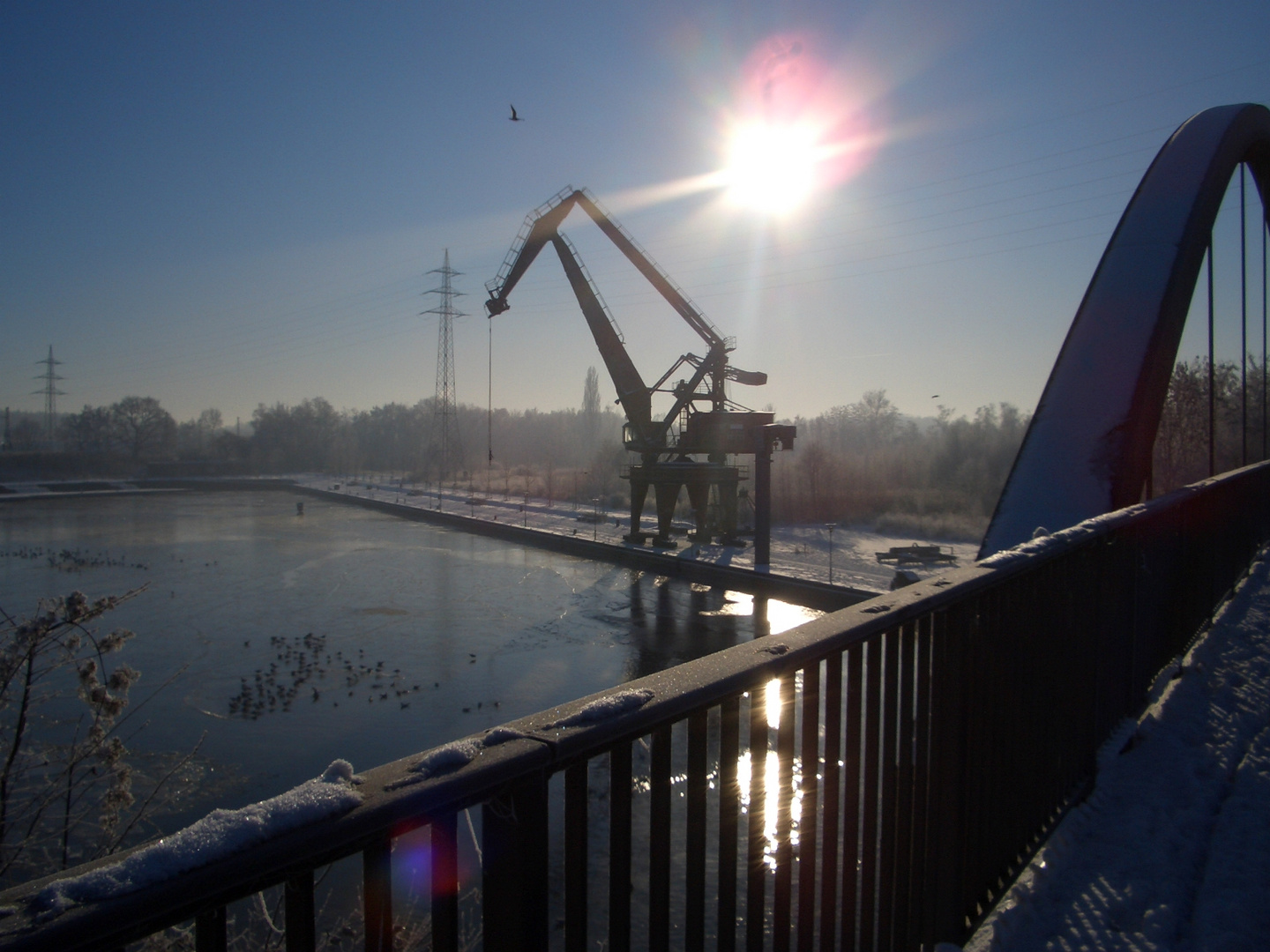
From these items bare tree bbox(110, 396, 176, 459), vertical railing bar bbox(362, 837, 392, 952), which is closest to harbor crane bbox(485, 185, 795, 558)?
vertical railing bar bbox(362, 837, 392, 952)

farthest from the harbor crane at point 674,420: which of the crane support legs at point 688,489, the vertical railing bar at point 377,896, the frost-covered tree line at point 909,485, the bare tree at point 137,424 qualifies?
the bare tree at point 137,424

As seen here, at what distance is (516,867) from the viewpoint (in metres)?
1.00

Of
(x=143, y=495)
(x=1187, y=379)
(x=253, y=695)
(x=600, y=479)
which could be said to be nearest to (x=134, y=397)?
(x=143, y=495)

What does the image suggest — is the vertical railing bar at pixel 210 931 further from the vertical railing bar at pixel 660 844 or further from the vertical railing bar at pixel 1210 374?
the vertical railing bar at pixel 1210 374

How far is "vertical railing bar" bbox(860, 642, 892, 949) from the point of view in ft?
5.55

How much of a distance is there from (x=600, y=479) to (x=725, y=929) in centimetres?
3975

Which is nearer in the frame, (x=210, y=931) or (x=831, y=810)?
(x=210, y=931)

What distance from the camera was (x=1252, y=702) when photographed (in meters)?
3.94

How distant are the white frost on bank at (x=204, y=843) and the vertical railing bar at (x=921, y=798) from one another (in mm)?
1456

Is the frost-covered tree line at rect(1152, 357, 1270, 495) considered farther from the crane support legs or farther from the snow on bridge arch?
the snow on bridge arch

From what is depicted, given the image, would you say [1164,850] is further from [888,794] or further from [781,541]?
[781,541]

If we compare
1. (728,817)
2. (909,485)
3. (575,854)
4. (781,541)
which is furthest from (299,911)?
(909,485)

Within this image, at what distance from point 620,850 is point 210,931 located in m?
0.59

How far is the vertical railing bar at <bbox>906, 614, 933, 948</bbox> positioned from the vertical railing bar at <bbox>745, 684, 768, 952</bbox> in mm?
534
